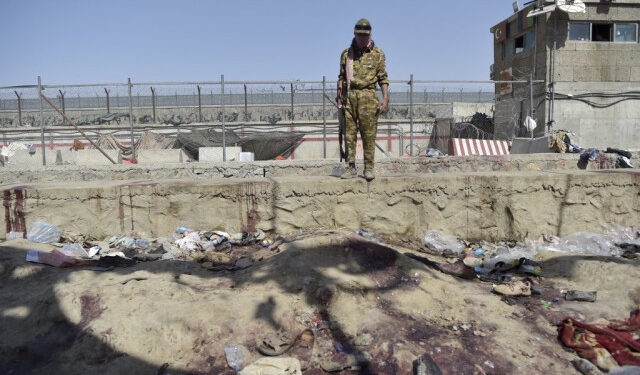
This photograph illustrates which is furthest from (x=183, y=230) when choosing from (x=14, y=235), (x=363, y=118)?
(x=363, y=118)

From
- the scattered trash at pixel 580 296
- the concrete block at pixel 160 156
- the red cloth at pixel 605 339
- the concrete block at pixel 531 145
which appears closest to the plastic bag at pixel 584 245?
the scattered trash at pixel 580 296

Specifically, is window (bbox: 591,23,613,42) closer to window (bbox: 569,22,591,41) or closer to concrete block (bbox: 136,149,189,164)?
window (bbox: 569,22,591,41)

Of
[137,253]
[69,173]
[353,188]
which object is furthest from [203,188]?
[69,173]

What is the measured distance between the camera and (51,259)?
405 cm

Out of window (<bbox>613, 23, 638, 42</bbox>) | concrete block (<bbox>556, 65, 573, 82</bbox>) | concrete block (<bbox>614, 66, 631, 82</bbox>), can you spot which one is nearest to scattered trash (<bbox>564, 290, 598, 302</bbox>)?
concrete block (<bbox>556, 65, 573, 82</bbox>)

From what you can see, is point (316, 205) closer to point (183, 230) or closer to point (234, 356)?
point (183, 230)

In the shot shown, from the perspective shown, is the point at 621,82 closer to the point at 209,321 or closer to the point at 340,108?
the point at 340,108

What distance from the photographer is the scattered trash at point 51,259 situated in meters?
4.02

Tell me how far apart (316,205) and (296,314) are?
198 cm

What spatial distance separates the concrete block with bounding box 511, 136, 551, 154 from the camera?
1169cm

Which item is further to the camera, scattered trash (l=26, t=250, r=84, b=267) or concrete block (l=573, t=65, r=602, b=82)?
concrete block (l=573, t=65, r=602, b=82)

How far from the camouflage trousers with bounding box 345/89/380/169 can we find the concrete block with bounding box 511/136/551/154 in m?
7.96

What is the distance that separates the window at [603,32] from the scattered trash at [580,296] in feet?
43.5

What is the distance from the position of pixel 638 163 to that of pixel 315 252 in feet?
27.3
